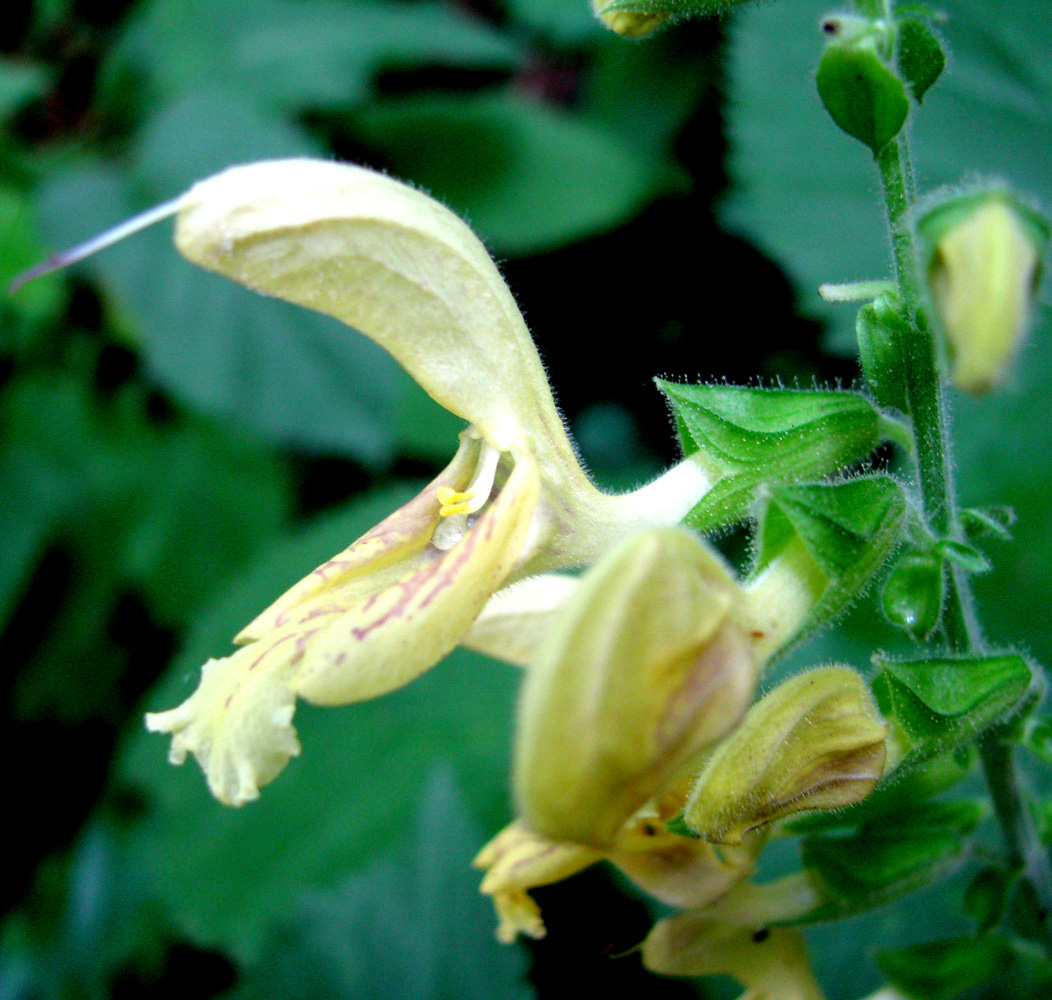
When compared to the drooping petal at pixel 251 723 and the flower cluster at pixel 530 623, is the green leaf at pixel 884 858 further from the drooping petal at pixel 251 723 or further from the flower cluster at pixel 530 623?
the drooping petal at pixel 251 723

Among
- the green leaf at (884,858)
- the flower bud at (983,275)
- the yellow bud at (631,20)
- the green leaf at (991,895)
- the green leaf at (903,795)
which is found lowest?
the green leaf at (991,895)

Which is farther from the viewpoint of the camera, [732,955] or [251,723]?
[732,955]

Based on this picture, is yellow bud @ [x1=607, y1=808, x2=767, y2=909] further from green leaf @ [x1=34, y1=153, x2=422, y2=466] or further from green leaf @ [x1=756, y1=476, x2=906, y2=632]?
green leaf @ [x1=34, y1=153, x2=422, y2=466]

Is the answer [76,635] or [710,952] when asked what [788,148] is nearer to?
[710,952]

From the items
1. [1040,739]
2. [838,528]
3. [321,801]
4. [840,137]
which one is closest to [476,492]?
[838,528]

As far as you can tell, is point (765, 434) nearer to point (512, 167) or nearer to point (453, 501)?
→ point (453, 501)

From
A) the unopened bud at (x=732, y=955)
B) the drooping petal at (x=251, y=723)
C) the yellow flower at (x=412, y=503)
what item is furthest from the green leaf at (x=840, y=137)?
the drooping petal at (x=251, y=723)
